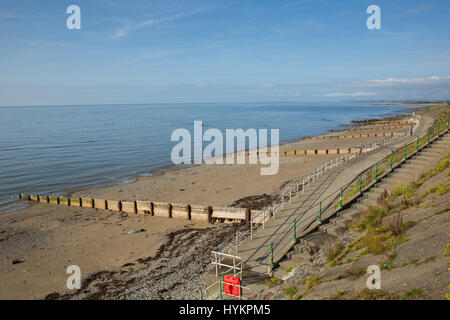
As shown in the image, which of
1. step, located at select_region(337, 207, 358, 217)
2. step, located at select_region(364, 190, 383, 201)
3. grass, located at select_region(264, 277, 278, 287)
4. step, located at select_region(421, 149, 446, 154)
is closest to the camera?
grass, located at select_region(264, 277, 278, 287)

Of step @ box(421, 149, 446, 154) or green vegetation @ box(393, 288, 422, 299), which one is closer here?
green vegetation @ box(393, 288, 422, 299)

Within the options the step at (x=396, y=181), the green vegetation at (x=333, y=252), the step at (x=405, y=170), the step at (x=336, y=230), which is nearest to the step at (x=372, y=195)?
the step at (x=396, y=181)

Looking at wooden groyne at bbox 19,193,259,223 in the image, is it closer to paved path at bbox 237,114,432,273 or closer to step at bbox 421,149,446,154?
paved path at bbox 237,114,432,273

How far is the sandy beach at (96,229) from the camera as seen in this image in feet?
51.2

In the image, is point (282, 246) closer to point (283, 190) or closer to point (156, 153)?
point (283, 190)

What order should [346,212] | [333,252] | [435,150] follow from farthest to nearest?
1. [435,150]
2. [346,212]
3. [333,252]

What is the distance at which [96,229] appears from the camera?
21203 millimetres

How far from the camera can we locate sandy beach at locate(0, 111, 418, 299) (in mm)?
15594

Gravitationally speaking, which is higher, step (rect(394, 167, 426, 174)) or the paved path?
step (rect(394, 167, 426, 174))

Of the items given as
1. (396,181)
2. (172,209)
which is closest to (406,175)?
(396,181)

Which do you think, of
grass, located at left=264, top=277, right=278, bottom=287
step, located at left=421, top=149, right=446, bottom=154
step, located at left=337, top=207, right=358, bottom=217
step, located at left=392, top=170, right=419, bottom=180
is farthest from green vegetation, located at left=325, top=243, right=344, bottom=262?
step, located at left=421, top=149, right=446, bottom=154

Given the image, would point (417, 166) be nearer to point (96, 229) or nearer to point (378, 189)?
point (378, 189)

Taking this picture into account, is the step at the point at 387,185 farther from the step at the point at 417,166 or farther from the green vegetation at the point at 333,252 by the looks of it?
the green vegetation at the point at 333,252
